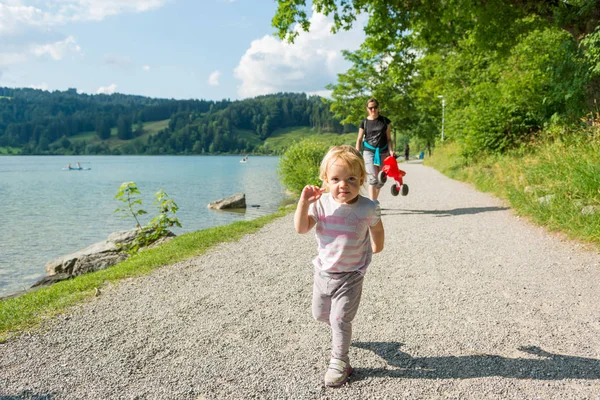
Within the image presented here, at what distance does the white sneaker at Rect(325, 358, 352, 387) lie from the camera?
295 cm

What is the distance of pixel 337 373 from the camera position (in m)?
2.98

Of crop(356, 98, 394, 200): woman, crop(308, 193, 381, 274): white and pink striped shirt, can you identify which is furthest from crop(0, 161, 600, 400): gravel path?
crop(356, 98, 394, 200): woman

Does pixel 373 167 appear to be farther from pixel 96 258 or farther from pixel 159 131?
pixel 159 131

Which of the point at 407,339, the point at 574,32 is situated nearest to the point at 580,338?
the point at 407,339

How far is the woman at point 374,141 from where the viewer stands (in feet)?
28.2

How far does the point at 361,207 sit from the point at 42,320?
133 inches

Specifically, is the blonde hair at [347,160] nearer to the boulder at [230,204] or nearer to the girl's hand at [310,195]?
the girl's hand at [310,195]

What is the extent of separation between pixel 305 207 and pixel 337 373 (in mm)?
1146

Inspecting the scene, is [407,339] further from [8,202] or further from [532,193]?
[8,202]

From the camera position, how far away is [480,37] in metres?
15.4

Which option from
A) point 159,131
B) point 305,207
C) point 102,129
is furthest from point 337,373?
point 102,129

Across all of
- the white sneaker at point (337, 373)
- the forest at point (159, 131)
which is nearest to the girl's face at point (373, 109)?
the white sneaker at point (337, 373)

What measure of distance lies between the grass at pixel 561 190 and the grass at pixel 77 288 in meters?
5.77

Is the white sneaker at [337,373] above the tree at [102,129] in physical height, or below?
below
